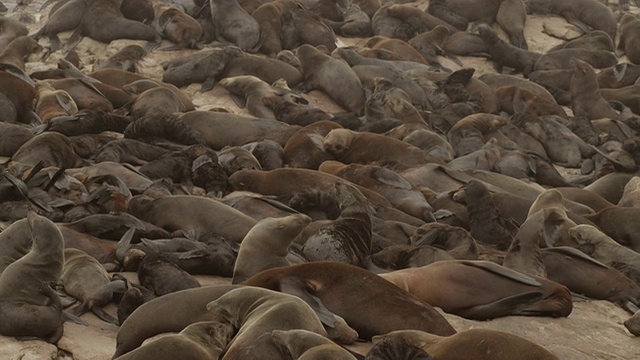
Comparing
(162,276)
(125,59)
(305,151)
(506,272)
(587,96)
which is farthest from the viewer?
(587,96)

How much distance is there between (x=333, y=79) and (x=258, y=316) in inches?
317

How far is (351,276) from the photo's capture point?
5.27m

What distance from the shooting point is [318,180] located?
805 centimetres

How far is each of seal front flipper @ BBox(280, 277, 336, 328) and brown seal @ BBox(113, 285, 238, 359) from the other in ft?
0.95

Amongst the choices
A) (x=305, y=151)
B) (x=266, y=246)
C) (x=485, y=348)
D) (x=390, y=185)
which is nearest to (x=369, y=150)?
(x=305, y=151)

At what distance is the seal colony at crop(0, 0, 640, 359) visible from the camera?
5.06 meters

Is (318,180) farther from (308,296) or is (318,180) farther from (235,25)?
(235,25)

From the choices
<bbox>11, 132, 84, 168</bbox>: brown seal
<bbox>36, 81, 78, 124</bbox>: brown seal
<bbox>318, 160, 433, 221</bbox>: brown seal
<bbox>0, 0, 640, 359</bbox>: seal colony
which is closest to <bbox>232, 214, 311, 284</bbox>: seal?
<bbox>0, 0, 640, 359</bbox>: seal colony

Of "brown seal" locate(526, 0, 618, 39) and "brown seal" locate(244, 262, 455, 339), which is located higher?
"brown seal" locate(244, 262, 455, 339)

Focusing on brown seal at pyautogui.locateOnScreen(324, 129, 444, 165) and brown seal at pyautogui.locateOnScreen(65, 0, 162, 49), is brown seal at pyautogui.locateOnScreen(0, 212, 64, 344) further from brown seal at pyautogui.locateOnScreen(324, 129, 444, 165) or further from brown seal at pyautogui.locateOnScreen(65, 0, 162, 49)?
brown seal at pyautogui.locateOnScreen(65, 0, 162, 49)

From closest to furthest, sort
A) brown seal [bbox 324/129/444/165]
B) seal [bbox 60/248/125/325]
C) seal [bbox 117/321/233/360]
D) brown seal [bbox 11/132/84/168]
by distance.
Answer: seal [bbox 117/321/233/360]
seal [bbox 60/248/125/325]
brown seal [bbox 11/132/84/168]
brown seal [bbox 324/129/444/165]

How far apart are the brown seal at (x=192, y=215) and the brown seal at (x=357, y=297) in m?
1.64

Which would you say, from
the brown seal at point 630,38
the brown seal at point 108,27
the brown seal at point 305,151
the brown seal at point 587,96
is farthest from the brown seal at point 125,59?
the brown seal at point 630,38

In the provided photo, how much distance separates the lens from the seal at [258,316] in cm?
→ 420
